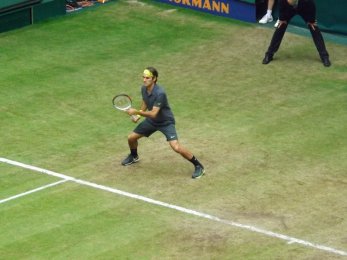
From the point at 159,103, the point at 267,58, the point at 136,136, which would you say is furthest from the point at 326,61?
the point at 159,103

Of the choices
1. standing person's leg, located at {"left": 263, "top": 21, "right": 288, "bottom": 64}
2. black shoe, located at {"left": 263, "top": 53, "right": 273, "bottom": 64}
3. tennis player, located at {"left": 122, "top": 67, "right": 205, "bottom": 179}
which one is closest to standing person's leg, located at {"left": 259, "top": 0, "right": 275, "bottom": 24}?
standing person's leg, located at {"left": 263, "top": 21, "right": 288, "bottom": 64}

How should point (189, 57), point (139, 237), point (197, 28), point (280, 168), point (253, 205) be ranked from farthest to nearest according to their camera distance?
point (197, 28) < point (189, 57) < point (280, 168) < point (253, 205) < point (139, 237)

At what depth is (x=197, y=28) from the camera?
31.1m

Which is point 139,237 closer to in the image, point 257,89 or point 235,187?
point 235,187

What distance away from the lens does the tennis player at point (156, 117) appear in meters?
21.6

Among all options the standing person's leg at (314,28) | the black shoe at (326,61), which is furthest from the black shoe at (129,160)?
the black shoe at (326,61)

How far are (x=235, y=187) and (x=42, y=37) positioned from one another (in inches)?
418

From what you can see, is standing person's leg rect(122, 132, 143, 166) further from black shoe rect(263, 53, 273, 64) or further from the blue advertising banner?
the blue advertising banner

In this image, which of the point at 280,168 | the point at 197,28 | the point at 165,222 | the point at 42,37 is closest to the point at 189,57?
the point at 197,28

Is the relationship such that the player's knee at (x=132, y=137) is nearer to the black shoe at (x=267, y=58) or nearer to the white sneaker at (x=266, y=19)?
the black shoe at (x=267, y=58)

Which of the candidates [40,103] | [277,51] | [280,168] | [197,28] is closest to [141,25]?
[197,28]

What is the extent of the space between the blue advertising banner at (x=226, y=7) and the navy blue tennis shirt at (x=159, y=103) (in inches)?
384

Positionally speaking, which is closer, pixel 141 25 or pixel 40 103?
pixel 40 103

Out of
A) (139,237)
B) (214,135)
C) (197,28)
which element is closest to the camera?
(139,237)
